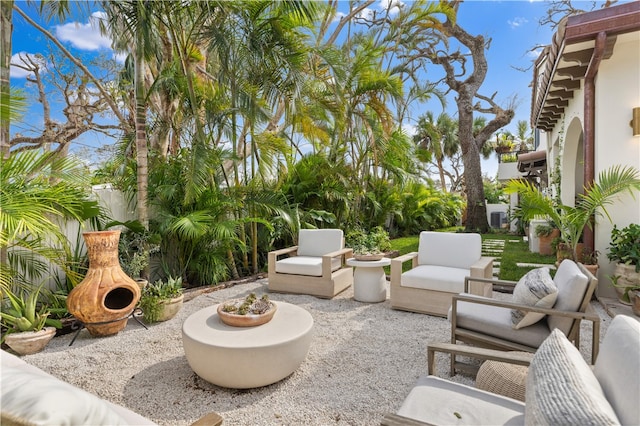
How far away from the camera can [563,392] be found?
3.47 ft

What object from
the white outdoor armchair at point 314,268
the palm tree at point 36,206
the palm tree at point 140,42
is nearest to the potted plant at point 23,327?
the palm tree at point 36,206

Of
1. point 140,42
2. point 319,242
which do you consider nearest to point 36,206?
point 140,42

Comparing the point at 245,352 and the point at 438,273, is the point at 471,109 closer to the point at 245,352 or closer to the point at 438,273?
the point at 438,273

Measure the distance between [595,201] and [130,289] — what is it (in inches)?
219

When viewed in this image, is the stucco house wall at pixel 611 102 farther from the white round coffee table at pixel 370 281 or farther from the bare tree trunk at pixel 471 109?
the bare tree trunk at pixel 471 109

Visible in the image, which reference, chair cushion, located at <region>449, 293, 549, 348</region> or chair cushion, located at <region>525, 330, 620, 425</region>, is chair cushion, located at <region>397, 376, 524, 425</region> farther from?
chair cushion, located at <region>449, 293, 549, 348</region>

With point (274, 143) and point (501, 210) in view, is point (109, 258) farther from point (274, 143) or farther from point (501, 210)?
point (501, 210)

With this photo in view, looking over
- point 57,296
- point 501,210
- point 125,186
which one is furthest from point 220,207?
point 501,210

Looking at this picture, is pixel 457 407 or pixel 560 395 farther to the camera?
pixel 457 407


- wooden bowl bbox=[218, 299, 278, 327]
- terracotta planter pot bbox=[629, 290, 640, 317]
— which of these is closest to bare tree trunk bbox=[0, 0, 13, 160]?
wooden bowl bbox=[218, 299, 278, 327]

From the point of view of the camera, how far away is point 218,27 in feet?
16.6

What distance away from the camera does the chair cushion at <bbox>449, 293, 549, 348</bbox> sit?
2.49 meters

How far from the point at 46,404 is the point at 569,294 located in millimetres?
2752

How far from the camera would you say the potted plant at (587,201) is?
4168 millimetres
